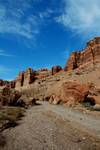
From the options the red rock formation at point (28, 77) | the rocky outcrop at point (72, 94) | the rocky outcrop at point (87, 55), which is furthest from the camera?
the red rock formation at point (28, 77)

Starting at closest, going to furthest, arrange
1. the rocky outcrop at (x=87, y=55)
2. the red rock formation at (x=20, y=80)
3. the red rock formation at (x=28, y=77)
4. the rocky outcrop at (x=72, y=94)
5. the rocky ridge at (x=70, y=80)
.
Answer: the rocky outcrop at (x=72, y=94)
the rocky ridge at (x=70, y=80)
the rocky outcrop at (x=87, y=55)
the red rock formation at (x=28, y=77)
the red rock formation at (x=20, y=80)

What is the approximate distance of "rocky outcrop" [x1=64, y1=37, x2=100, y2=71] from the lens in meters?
126

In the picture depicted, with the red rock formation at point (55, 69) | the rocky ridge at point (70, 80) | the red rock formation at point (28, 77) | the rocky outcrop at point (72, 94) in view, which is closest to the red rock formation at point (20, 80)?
the rocky ridge at point (70, 80)

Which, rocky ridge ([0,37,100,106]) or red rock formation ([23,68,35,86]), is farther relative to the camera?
red rock formation ([23,68,35,86])

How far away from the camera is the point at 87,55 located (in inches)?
5276

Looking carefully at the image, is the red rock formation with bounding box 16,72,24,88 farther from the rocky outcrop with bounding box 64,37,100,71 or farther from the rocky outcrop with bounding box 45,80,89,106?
the rocky outcrop with bounding box 45,80,89,106

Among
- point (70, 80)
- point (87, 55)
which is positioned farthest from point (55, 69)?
point (70, 80)

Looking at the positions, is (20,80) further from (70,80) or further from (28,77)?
(70,80)

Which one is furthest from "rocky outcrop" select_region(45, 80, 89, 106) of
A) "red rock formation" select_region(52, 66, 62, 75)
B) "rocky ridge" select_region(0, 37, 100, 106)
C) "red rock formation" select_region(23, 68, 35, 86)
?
"red rock formation" select_region(23, 68, 35, 86)

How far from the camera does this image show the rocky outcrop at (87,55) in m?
126

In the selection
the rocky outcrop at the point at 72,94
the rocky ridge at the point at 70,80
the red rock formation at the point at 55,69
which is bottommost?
the rocky outcrop at the point at 72,94

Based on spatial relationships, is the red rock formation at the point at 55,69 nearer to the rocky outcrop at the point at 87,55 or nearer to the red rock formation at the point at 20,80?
the rocky outcrop at the point at 87,55

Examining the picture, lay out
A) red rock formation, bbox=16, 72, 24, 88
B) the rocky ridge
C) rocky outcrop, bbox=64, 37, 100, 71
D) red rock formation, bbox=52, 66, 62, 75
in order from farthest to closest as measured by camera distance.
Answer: red rock formation, bbox=16, 72, 24, 88, red rock formation, bbox=52, 66, 62, 75, rocky outcrop, bbox=64, 37, 100, 71, the rocky ridge

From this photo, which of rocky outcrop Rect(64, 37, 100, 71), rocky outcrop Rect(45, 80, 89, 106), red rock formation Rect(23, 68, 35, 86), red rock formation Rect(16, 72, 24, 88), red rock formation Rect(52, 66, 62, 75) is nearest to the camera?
rocky outcrop Rect(45, 80, 89, 106)
